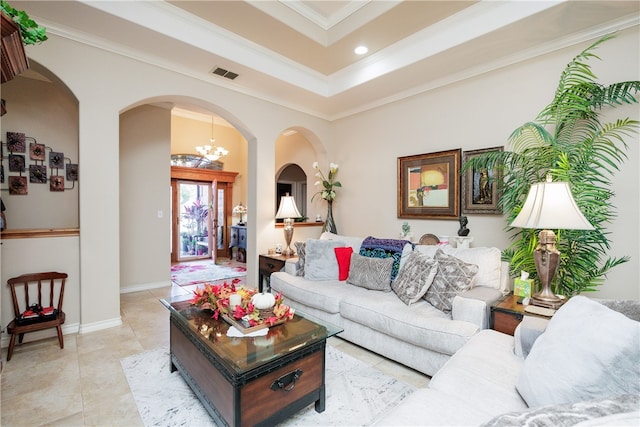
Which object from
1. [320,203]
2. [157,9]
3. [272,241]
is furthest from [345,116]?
[157,9]

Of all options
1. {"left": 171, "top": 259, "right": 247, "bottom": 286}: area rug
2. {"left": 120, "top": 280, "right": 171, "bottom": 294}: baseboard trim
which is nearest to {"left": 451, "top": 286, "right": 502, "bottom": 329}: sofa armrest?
{"left": 171, "top": 259, "right": 247, "bottom": 286}: area rug

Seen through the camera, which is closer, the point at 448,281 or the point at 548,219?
the point at 548,219

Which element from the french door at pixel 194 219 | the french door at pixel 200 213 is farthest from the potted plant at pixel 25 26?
the french door at pixel 194 219

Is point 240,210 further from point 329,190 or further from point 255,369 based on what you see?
point 255,369

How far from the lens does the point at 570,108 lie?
8.25 ft

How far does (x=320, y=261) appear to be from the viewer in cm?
334

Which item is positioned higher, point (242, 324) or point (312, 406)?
point (242, 324)

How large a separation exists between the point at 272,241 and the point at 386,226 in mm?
1717

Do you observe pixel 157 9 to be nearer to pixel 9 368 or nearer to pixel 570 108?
pixel 9 368

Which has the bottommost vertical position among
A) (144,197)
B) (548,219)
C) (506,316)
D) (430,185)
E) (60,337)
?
(60,337)

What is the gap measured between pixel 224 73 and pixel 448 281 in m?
3.41

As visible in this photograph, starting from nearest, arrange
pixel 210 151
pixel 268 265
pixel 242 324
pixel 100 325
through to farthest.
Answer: pixel 242 324, pixel 100 325, pixel 268 265, pixel 210 151

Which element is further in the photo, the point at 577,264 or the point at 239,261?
the point at 239,261

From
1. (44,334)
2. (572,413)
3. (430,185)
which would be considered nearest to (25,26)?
(572,413)
